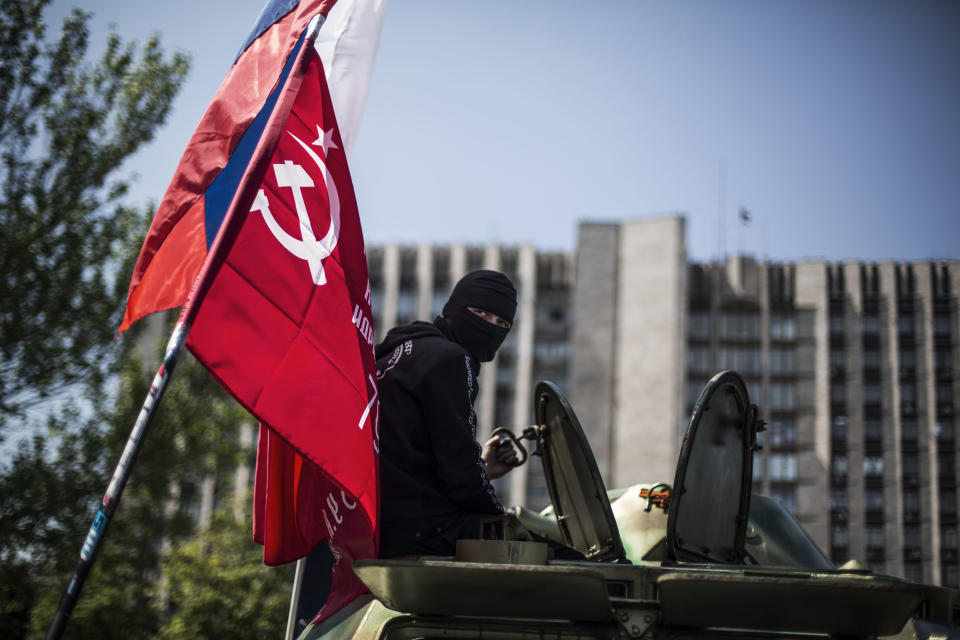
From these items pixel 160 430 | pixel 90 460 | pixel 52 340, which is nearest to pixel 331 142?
pixel 52 340

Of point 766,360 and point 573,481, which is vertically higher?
point 766,360

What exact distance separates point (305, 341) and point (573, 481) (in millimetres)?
1306

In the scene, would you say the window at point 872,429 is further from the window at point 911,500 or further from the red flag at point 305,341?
the red flag at point 305,341

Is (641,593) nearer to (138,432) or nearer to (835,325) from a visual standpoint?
(138,432)

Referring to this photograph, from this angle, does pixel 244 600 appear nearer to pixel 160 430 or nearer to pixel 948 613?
pixel 160 430

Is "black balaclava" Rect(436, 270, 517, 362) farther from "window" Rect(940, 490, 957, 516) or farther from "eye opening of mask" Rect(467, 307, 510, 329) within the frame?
"window" Rect(940, 490, 957, 516)

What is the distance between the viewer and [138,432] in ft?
12.3

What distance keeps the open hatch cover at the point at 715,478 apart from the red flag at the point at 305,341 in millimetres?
1171

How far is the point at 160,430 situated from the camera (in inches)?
884

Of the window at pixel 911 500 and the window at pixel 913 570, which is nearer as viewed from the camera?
the window at pixel 913 570

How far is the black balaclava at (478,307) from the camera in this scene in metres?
4.60

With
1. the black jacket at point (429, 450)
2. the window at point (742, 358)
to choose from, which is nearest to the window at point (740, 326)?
the window at point (742, 358)

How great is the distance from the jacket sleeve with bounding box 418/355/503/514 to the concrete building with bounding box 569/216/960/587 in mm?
68439

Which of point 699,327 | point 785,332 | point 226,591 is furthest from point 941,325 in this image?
point 226,591
